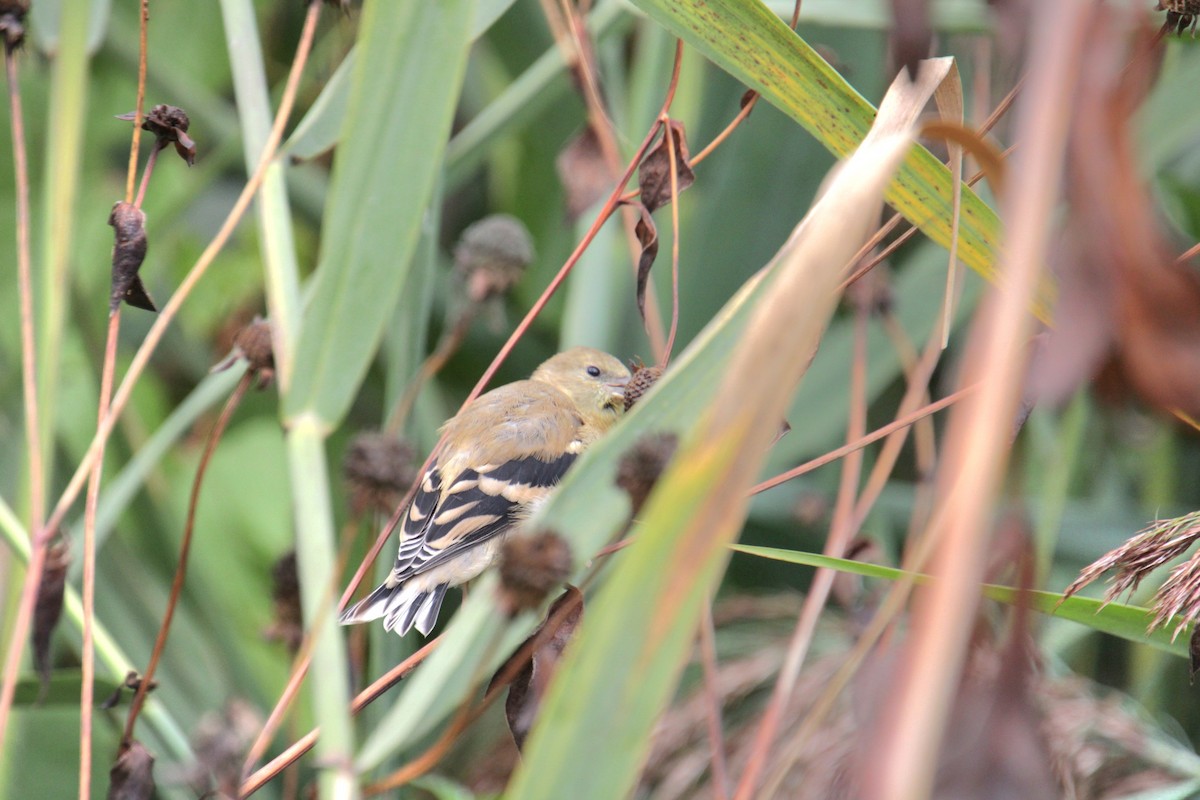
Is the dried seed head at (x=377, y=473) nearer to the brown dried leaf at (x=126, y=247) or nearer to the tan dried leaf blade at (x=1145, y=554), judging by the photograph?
the brown dried leaf at (x=126, y=247)

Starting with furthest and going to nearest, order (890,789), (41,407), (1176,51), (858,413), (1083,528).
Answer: (1083,528), (1176,51), (858,413), (41,407), (890,789)

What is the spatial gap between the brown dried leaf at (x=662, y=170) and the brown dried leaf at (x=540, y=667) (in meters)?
0.42

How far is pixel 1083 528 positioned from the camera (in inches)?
84.9

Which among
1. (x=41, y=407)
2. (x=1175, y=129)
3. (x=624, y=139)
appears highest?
(x=1175, y=129)

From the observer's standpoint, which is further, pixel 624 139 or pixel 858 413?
pixel 624 139

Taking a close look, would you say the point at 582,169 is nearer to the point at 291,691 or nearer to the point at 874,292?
the point at 874,292

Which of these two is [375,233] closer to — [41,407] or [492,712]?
[41,407]

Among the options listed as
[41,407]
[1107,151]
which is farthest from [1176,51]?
[41,407]

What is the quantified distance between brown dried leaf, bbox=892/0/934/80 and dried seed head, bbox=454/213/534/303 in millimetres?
1143

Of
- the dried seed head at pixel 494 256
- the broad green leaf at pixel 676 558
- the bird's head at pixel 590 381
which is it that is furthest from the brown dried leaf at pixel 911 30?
the bird's head at pixel 590 381

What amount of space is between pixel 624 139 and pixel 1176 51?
91 centimetres

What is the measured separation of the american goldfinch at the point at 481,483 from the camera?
1608 millimetres

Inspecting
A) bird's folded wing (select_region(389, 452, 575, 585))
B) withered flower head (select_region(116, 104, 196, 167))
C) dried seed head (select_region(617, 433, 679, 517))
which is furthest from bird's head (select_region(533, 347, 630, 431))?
dried seed head (select_region(617, 433, 679, 517))

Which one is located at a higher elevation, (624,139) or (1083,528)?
(624,139)
